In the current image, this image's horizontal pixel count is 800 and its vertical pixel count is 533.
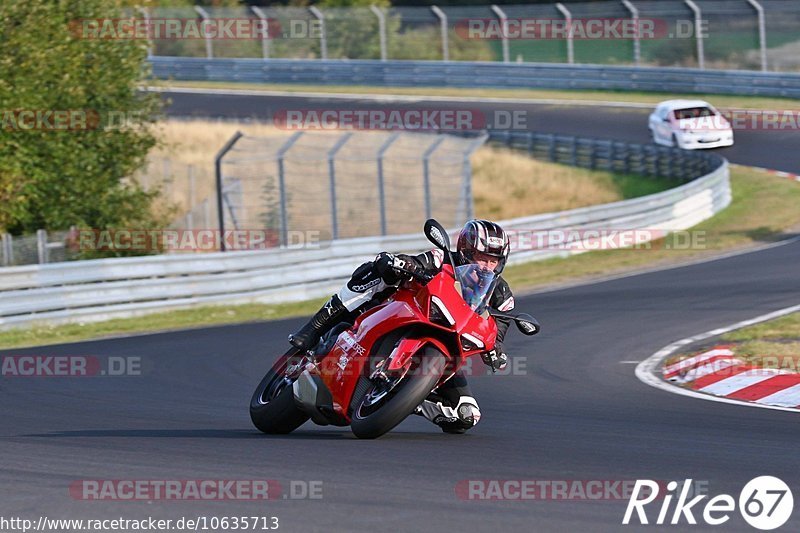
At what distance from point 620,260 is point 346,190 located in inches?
329

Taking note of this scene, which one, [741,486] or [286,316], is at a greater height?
[741,486]

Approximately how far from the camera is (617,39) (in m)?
44.2

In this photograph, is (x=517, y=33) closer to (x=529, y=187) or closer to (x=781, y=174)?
(x=529, y=187)

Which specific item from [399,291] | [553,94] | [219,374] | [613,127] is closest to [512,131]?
[613,127]

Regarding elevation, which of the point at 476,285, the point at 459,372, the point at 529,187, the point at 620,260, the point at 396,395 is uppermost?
the point at 476,285

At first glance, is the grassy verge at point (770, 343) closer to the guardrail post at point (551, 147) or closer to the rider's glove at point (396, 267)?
the rider's glove at point (396, 267)

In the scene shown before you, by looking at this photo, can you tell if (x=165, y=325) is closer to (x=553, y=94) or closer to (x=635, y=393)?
(x=635, y=393)

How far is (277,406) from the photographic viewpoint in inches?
335

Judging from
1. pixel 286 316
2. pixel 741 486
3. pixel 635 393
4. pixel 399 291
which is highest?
pixel 399 291

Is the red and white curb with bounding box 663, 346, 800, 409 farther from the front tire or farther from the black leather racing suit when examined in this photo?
the front tire

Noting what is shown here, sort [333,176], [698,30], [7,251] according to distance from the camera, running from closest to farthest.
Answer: [7,251] → [333,176] → [698,30]

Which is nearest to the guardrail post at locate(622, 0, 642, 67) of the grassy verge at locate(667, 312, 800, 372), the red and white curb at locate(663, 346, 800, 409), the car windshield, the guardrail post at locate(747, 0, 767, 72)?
the guardrail post at locate(747, 0, 767, 72)

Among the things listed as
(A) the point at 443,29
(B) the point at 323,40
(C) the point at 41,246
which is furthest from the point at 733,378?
(B) the point at 323,40

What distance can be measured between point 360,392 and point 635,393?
3814 mm
